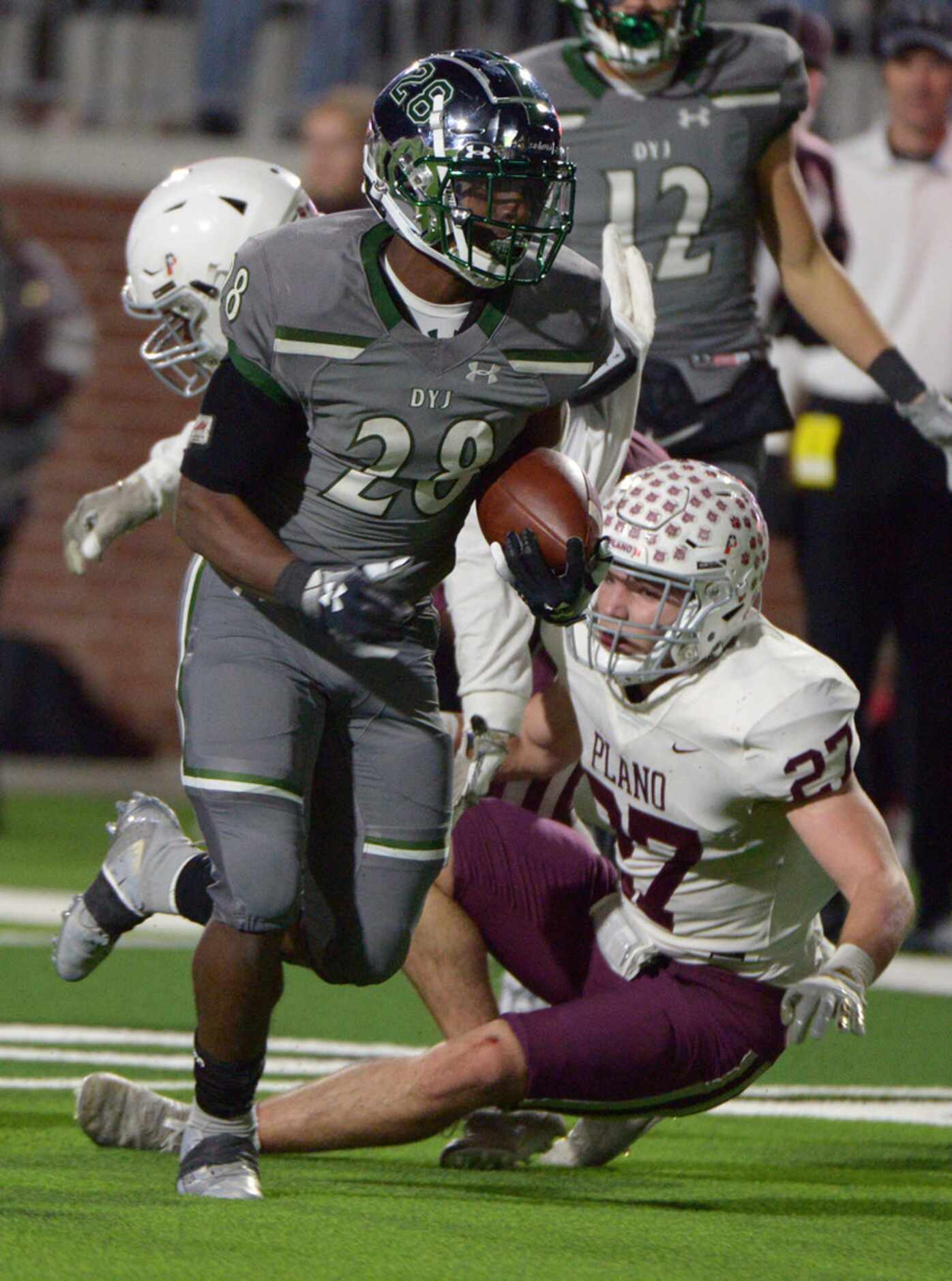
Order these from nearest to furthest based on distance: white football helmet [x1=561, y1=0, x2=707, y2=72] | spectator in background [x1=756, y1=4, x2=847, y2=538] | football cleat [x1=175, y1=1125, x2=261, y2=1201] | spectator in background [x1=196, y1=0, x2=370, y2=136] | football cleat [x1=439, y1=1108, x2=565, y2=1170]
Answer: football cleat [x1=175, y1=1125, x2=261, y2=1201] < football cleat [x1=439, y1=1108, x2=565, y2=1170] < white football helmet [x1=561, y1=0, x2=707, y2=72] < spectator in background [x1=756, y1=4, x2=847, y2=538] < spectator in background [x1=196, y1=0, x2=370, y2=136]

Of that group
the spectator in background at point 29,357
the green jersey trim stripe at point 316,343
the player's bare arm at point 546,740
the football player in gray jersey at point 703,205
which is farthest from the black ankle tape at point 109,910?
the spectator in background at point 29,357

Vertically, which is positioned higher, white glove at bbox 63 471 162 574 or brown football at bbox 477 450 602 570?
brown football at bbox 477 450 602 570

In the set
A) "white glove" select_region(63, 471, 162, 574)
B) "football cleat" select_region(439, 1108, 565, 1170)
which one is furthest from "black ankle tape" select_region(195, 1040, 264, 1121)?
"white glove" select_region(63, 471, 162, 574)

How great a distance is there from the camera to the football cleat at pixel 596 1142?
3.58 meters

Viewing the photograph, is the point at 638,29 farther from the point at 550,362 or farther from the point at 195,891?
the point at 195,891

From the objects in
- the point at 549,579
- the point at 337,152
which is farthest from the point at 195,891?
the point at 337,152

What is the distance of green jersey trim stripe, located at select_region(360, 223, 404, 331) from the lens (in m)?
3.12

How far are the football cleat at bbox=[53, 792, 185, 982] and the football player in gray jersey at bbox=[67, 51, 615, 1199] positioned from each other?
1.44 feet

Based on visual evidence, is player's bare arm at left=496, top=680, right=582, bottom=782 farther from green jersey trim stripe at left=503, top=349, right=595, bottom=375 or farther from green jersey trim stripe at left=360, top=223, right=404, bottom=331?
green jersey trim stripe at left=360, top=223, right=404, bottom=331

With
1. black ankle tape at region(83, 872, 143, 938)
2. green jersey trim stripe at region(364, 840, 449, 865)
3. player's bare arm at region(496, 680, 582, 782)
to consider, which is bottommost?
black ankle tape at region(83, 872, 143, 938)

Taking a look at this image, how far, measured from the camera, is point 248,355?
3.10 m

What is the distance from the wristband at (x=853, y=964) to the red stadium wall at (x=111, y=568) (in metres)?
6.63

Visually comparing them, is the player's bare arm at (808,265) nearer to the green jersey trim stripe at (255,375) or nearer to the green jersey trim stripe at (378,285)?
the green jersey trim stripe at (378,285)

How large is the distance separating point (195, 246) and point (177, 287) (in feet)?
0.23
